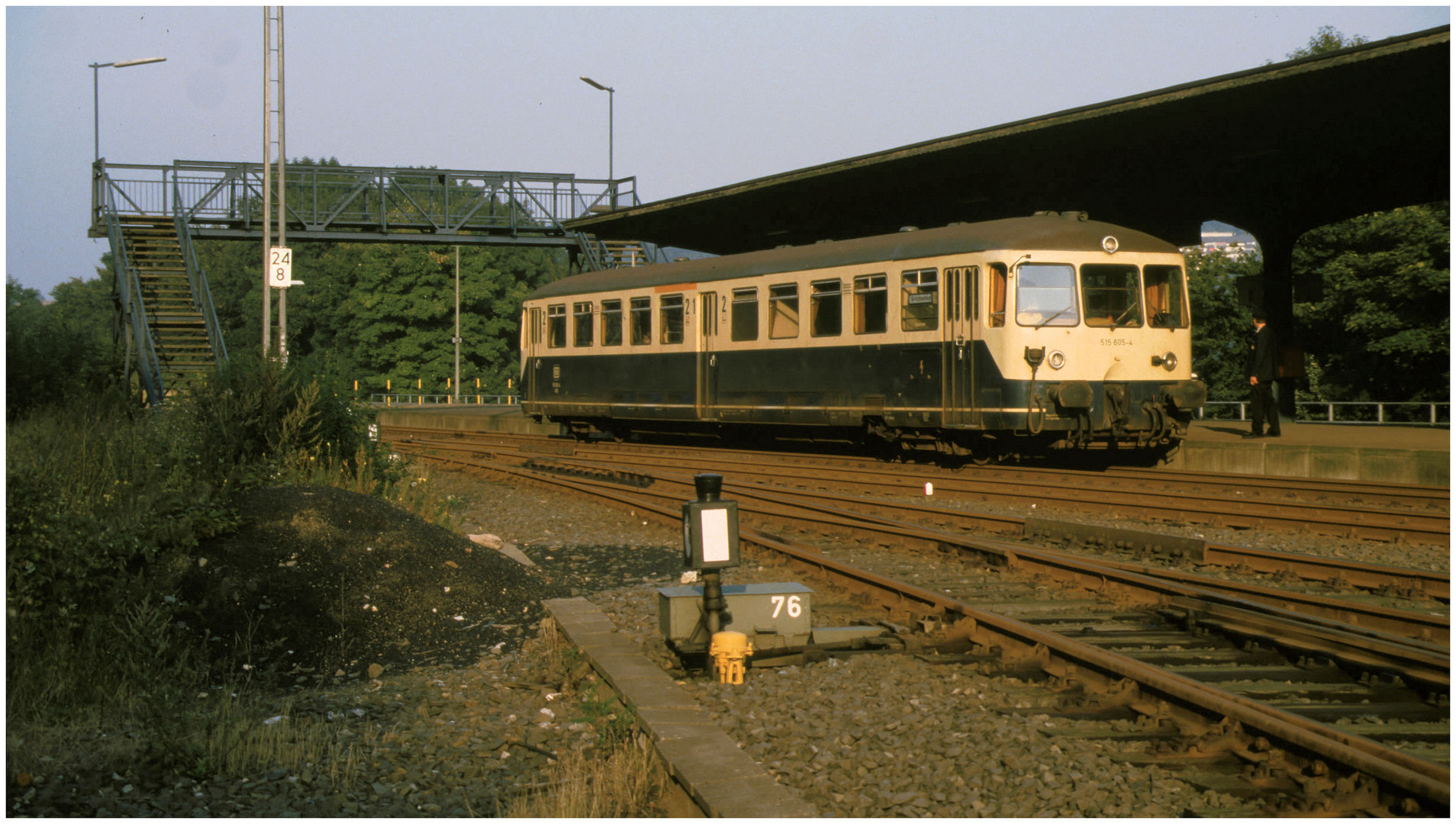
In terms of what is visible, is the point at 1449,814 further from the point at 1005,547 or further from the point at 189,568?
the point at 189,568

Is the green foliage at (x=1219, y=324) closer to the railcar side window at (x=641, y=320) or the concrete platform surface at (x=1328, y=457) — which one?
the concrete platform surface at (x=1328, y=457)

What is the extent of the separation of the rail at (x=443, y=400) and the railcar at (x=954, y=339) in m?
40.8

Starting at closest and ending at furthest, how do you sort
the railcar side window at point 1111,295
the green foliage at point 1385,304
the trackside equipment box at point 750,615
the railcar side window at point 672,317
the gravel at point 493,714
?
the gravel at point 493,714 < the trackside equipment box at point 750,615 < the railcar side window at point 1111,295 < the railcar side window at point 672,317 < the green foliage at point 1385,304

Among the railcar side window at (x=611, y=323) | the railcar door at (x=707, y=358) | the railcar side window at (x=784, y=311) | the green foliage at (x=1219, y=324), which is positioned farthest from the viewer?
the green foliage at (x=1219, y=324)

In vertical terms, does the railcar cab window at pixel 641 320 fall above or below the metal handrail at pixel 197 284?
below

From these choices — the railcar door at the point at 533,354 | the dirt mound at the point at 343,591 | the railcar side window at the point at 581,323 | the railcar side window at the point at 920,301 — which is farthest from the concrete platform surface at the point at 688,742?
the railcar door at the point at 533,354

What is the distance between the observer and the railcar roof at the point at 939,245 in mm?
15547

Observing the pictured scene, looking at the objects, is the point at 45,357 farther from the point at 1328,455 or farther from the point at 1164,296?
the point at 1328,455

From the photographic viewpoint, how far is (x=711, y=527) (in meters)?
6.52

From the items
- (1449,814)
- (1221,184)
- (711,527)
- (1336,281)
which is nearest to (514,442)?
(1221,184)

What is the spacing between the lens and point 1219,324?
51688mm

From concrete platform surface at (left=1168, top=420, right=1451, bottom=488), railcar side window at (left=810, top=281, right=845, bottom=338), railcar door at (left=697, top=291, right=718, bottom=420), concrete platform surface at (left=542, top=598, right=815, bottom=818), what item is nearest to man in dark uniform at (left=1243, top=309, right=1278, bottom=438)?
concrete platform surface at (left=1168, top=420, right=1451, bottom=488)

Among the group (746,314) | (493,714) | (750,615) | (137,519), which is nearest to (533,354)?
(746,314)

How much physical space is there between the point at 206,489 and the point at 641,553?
357 cm
